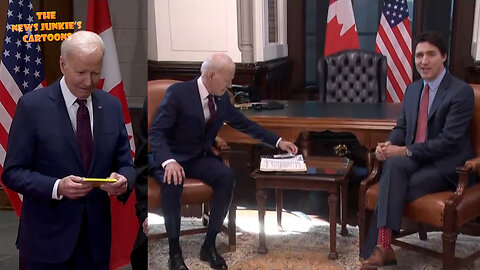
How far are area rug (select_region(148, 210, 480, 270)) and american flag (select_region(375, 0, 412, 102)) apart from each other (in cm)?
61

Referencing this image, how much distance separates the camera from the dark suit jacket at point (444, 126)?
74.6 inches

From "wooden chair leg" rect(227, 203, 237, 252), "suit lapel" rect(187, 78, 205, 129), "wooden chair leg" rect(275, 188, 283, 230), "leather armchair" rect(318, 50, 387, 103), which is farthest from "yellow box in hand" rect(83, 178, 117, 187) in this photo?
"leather armchair" rect(318, 50, 387, 103)

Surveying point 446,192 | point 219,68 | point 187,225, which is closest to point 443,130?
point 446,192

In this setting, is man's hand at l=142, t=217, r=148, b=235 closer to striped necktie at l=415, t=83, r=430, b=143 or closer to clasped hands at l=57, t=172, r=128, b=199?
clasped hands at l=57, t=172, r=128, b=199

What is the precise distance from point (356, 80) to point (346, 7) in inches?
10.2

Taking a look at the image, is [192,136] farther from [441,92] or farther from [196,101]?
[441,92]

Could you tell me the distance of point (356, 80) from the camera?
2.05 m

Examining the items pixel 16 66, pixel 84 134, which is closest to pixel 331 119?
pixel 84 134

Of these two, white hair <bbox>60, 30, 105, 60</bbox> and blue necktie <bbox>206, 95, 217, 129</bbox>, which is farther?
blue necktie <bbox>206, 95, 217, 129</bbox>

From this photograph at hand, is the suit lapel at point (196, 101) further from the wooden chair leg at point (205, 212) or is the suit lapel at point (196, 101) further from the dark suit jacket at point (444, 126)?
the dark suit jacket at point (444, 126)

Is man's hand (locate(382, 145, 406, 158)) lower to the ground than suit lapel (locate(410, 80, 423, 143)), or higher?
lower

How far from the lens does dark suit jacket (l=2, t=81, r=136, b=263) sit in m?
1.99

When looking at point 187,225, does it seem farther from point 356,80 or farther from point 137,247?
point 356,80

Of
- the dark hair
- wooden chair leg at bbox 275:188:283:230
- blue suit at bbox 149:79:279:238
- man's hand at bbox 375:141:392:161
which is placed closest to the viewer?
the dark hair
